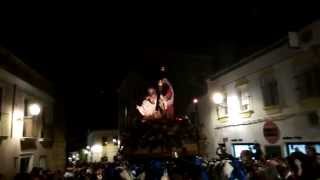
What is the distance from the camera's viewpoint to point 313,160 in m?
8.44

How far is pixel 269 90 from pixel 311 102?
293cm

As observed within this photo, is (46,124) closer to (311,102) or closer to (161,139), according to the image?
(161,139)

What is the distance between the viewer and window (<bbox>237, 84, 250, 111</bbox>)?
56.7 ft

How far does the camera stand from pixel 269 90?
1560 centimetres

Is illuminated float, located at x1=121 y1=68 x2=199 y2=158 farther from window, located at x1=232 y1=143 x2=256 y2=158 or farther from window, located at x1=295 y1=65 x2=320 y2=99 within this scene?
window, located at x1=232 y1=143 x2=256 y2=158

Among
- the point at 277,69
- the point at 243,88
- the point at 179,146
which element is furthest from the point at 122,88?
the point at 179,146

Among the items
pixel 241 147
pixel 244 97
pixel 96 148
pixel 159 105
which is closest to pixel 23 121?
pixel 159 105

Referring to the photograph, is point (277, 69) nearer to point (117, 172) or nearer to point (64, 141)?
point (117, 172)

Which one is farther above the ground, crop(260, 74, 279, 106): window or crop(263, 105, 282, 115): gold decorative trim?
crop(260, 74, 279, 106): window

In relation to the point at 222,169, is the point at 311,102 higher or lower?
higher

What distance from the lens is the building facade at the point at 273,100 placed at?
12.8 m

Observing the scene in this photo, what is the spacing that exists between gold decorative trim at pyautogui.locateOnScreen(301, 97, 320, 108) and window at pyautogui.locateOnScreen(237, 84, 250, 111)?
4120 millimetres

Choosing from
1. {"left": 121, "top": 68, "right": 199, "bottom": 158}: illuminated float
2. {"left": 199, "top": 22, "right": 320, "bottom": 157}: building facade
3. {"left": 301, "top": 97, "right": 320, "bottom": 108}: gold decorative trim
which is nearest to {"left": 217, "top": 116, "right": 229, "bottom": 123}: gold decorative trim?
{"left": 199, "top": 22, "right": 320, "bottom": 157}: building facade

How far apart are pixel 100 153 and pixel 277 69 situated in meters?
40.7
